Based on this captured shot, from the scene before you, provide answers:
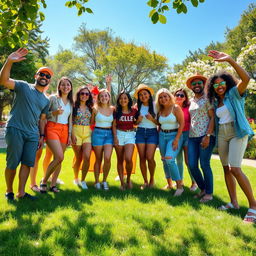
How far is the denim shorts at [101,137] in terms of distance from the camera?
5586 millimetres

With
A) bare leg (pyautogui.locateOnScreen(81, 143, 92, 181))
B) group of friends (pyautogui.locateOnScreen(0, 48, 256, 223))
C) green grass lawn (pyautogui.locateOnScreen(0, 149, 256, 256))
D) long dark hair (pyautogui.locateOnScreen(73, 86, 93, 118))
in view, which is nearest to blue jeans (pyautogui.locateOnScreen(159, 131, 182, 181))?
group of friends (pyautogui.locateOnScreen(0, 48, 256, 223))

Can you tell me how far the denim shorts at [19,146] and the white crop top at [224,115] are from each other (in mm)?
3648

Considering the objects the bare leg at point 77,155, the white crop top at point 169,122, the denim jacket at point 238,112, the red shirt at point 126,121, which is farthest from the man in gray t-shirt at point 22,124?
the denim jacket at point 238,112

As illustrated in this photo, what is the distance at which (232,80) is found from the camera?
14.3 feet

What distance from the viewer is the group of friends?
13.5 ft

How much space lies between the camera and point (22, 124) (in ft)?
14.4

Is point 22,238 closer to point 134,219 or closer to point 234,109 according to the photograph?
point 134,219

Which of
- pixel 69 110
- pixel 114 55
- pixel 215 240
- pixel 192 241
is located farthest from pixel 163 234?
pixel 114 55

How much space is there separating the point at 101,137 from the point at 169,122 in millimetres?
1679

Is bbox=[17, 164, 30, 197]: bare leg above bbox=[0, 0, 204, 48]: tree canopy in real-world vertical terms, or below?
below

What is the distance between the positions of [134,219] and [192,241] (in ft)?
3.38

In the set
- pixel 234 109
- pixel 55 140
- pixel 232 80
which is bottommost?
pixel 55 140

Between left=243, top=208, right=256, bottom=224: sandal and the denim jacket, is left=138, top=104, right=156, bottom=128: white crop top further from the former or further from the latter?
left=243, top=208, right=256, bottom=224: sandal

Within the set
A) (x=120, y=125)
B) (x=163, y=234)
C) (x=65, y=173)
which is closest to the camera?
(x=163, y=234)
